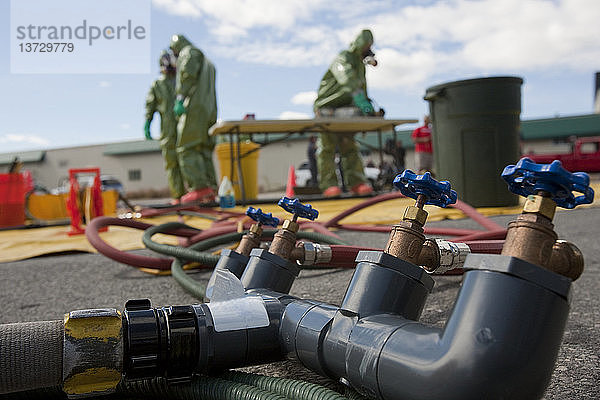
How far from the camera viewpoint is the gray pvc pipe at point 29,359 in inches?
24.5

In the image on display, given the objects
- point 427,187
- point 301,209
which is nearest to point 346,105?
point 301,209

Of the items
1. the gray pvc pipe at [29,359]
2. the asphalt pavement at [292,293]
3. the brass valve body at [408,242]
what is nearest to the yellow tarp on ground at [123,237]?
the asphalt pavement at [292,293]

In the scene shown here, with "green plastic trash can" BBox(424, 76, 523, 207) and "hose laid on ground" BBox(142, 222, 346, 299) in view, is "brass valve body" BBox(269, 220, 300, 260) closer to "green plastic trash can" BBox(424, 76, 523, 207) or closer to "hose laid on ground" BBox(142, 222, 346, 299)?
"hose laid on ground" BBox(142, 222, 346, 299)

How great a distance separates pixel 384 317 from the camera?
615mm

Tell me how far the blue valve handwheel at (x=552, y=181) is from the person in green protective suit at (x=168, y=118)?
6.30 m

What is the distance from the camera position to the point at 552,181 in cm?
50

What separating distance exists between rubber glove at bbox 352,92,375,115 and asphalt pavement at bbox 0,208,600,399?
3495 millimetres

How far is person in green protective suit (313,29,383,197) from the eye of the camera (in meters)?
5.99

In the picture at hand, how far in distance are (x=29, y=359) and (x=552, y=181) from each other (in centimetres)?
66

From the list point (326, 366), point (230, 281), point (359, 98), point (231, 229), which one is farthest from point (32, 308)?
point (359, 98)

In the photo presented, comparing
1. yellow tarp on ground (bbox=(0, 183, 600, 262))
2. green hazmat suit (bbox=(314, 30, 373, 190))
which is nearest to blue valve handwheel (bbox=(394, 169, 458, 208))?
yellow tarp on ground (bbox=(0, 183, 600, 262))

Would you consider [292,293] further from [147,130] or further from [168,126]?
[147,130]

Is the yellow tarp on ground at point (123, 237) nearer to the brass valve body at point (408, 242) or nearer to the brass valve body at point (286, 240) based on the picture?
the brass valve body at point (286, 240)

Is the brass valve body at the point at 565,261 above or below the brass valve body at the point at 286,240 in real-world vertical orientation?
above
